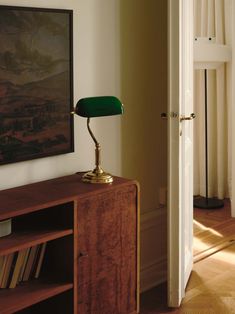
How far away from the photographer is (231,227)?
14.5 feet

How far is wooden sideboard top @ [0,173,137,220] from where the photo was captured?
88.0 inches

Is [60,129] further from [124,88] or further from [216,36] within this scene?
[216,36]

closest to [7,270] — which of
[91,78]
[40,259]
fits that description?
[40,259]

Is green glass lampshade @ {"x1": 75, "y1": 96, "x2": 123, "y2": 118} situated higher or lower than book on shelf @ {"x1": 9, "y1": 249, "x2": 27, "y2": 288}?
higher

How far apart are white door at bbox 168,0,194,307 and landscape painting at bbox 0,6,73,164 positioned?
53 cm

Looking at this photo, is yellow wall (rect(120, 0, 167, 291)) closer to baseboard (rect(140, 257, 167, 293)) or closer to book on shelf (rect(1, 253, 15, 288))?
baseboard (rect(140, 257, 167, 293))

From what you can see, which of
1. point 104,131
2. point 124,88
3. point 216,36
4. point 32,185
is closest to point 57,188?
point 32,185

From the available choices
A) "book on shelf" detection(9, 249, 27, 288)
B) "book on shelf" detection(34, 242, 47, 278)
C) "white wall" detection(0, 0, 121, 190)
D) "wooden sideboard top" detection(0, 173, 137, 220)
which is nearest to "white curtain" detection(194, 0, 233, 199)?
"white wall" detection(0, 0, 121, 190)

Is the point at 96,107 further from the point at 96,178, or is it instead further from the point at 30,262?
the point at 30,262

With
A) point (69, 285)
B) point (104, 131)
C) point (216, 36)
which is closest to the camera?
point (69, 285)

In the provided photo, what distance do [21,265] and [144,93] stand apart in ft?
4.16

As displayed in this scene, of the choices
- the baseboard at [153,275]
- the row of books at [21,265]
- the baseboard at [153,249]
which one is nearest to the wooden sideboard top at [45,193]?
the row of books at [21,265]

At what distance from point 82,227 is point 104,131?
2.30ft

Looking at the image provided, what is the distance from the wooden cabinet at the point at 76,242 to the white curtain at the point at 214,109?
2.52 metres
